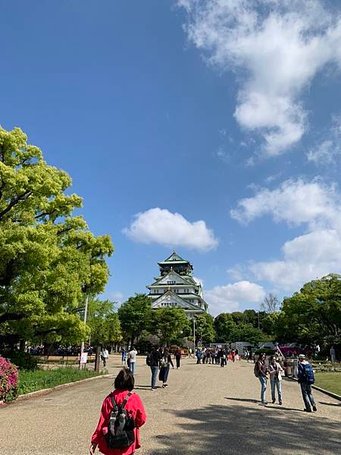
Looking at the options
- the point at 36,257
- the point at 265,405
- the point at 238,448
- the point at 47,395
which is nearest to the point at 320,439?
the point at 238,448

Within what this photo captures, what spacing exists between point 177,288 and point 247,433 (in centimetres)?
8732

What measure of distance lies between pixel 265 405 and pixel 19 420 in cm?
734

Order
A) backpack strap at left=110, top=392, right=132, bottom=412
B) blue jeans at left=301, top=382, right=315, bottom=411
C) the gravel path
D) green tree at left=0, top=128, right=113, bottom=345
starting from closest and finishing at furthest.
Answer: backpack strap at left=110, top=392, right=132, bottom=412 < the gravel path < blue jeans at left=301, top=382, right=315, bottom=411 < green tree at left=0, top=128, right=113, bottom=345

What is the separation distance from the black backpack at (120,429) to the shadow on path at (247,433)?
122 inches

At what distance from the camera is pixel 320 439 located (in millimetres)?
8531

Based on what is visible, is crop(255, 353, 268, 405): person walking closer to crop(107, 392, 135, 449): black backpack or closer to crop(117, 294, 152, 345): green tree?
crop(107, 392, 135, 449): black backpack

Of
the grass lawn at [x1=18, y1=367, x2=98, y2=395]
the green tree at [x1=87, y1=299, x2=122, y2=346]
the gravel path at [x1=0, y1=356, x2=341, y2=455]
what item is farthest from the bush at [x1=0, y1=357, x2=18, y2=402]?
the green tree at [x1=87, y1=299, x2=122, y2=346]

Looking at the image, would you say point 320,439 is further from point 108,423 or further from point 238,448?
point 108,423

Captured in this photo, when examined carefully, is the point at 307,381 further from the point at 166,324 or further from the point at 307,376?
the point at 166,324

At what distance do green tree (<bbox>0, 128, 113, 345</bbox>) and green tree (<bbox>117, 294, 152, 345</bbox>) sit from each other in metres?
38.2

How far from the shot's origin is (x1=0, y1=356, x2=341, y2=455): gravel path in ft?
24.7

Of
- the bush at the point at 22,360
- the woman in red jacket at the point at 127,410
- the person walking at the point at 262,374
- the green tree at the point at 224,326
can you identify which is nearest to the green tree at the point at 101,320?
the bush at the point at 22,360

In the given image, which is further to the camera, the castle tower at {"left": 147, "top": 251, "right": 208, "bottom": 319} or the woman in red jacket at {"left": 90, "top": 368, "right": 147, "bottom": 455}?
the castle tower at {"left": 147, "top": 251, "right": 208, "bottom": 319}

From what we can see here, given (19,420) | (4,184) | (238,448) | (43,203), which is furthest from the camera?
(43,203)
